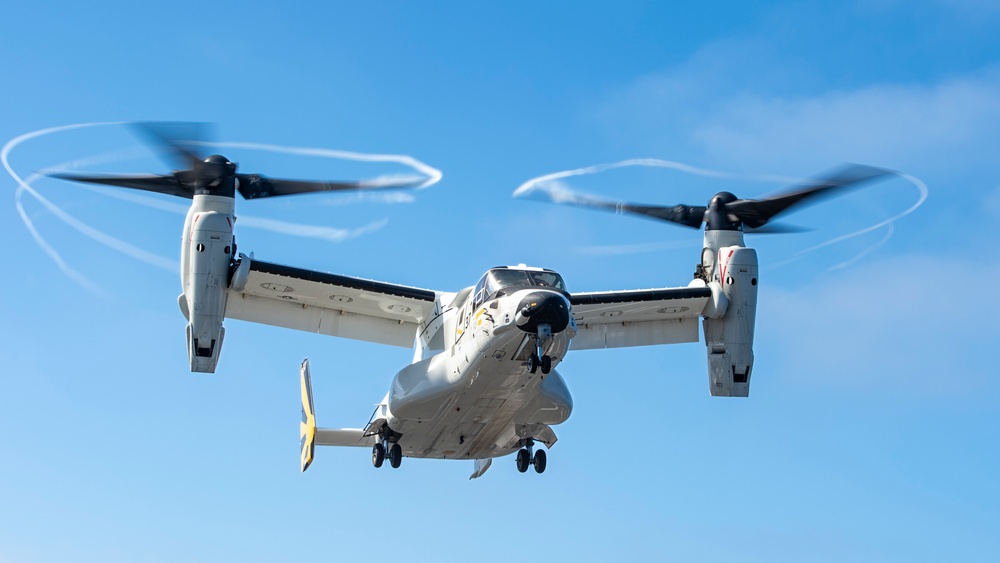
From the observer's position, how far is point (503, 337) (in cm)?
1964

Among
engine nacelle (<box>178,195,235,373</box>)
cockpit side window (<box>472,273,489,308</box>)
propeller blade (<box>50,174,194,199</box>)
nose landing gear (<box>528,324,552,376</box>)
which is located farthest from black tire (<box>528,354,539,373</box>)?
propeller blade (<box>50,174,194,199</box>)

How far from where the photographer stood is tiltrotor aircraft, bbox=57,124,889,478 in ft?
66.4

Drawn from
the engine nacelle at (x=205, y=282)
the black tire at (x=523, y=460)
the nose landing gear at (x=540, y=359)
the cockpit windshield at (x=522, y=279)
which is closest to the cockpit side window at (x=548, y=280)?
→ the cockpit windshield at (x=522, y=279)

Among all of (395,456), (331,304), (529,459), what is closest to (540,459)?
(529,459)

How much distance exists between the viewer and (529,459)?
2327cm

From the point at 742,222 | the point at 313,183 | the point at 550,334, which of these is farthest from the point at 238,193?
the point at 742,222

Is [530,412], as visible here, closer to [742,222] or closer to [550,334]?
[550,334]

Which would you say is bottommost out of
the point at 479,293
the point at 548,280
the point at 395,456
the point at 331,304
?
the point at 395,456

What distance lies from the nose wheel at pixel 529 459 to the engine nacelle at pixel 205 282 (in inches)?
222

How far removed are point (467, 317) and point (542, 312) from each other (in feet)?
7.82

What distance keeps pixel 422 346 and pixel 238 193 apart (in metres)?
4.53

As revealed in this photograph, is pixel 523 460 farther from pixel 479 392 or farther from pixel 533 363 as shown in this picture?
pixel 533 363

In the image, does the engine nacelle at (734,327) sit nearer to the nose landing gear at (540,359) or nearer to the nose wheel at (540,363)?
the nose landing gear at (540,359)

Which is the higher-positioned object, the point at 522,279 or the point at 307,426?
the point at 522,279
